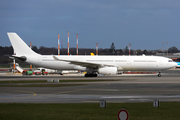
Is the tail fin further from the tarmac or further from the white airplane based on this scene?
the tarmac

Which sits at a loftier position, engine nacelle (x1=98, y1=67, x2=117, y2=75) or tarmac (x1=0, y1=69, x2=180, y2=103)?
engine nacelle (x1=98, y1=67, x2=117, y2=75)

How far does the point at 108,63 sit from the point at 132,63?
16.2 ft

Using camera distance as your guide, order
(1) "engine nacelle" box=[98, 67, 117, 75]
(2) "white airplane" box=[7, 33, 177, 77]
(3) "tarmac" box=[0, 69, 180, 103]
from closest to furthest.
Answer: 1. (3) "tarmac" box=[0, 69, 180, 103]
2. (1) "engine nacelle" box=[98, 67, 117, 75]
3. (2) "white airplane" box=[7, 33, 177, 77]
